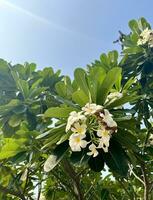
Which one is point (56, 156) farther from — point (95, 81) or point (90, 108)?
point (95, 81)

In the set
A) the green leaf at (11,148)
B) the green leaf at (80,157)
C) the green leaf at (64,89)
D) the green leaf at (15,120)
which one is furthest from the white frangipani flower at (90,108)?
the green leaf at (15,120)

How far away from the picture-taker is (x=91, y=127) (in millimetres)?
1770

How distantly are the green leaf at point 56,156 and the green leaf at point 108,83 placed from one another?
296 mm

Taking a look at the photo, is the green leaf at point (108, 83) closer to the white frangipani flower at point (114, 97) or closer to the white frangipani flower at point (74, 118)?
the white frangipani flower at point (114, 97)

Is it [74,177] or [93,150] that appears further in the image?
[74,177]

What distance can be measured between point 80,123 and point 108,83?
0.29 m

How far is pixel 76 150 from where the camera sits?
1742 mm

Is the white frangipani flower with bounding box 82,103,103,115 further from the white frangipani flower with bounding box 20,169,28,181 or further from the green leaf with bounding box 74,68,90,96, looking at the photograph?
the white frangipani flower with bounding box 20,169,28,181

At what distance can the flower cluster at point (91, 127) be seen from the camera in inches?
66.4

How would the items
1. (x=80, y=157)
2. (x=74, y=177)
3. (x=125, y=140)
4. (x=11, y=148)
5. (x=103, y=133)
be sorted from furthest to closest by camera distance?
(x=74, y=177), (x=11, y=148), (x=125, y=140), (x=80, y=157), (x=103, y=133)

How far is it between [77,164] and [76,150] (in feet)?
0.30

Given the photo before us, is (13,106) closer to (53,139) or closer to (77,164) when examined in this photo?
(53,139)

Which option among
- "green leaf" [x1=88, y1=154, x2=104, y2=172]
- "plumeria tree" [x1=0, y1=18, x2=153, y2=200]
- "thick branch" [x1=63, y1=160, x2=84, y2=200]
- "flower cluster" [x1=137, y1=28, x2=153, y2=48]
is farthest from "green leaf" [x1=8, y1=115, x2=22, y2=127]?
"flower cluster" [x1=137, y1=28, x2=153, y2=48]

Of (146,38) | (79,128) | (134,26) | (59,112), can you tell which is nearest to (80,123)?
(79,128)
